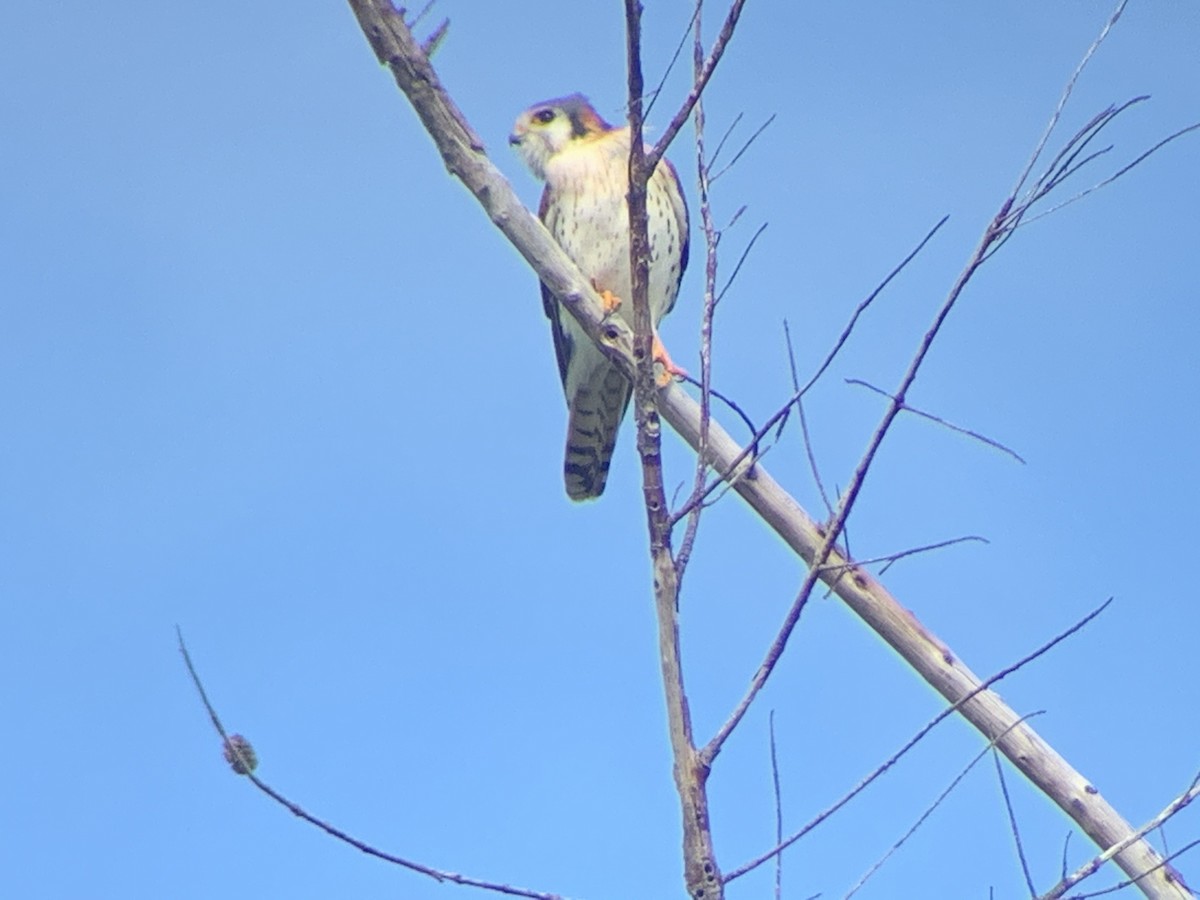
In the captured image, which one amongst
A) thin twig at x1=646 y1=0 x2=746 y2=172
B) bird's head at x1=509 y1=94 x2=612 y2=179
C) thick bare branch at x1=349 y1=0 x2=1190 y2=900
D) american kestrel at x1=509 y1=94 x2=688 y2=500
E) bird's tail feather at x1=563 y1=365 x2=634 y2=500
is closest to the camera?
thin twig at x1=646 y1=0 x2=746 y2=172

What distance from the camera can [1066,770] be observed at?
2.79m

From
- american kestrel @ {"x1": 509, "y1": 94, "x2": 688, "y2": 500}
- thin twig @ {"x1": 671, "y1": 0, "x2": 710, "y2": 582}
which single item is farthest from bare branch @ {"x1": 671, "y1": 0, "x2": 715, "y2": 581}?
american kestrel @ {"x1": 509, "y1": 94, "x2": 688, "y2": 500}

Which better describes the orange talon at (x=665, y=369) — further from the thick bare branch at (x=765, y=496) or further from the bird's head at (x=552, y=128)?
the bird's head at (x=552, y=128)

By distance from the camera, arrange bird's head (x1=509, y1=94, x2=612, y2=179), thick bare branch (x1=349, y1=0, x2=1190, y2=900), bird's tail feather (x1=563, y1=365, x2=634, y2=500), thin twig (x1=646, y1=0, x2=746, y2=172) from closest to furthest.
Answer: thin twig (x1=646, y1=0, x2=746, y2=172), thick bare branch (x1=349, y1=0, x2=1190, y2=900), bird's tail feather (x1=563, y1=365, x2=634, y2=500), bird's head (x1=509, y1=94, x2=612, y2=179)

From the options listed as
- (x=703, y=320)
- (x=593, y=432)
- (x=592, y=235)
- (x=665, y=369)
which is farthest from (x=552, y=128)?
(x=703, y=320)

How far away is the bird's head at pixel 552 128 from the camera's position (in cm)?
491

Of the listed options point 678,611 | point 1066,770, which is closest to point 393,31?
point 678,611

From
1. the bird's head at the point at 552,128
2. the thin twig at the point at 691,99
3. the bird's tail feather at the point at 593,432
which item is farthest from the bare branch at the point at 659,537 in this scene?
the bird's head at the point at 552,128

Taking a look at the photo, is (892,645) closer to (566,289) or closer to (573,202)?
(566,289)

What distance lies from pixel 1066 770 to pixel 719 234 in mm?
1324

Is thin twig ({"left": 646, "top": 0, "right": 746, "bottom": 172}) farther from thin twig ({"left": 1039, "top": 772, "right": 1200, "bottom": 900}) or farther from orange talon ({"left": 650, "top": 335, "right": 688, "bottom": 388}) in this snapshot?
thin twig ({"left": 1039, "top": 772, "right": 1200, "bottom": 900})

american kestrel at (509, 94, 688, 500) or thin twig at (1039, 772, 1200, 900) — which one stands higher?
american kestrel at (509, 94, 688, 500)

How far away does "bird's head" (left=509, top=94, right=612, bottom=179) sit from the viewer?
4.91 metres

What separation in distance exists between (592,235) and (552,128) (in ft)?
2.03
